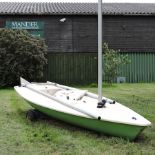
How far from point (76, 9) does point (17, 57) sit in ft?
29.6

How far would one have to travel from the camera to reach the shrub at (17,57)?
22.8 m

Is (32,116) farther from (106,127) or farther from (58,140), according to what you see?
(106,127)

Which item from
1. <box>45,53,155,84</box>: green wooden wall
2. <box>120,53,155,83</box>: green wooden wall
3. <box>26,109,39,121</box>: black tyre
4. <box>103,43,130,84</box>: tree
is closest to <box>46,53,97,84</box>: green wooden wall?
<box>45,53,155,84</box>: green wooden wall

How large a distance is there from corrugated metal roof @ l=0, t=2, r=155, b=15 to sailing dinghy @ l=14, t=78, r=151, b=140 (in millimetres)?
17683

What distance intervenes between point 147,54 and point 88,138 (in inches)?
842

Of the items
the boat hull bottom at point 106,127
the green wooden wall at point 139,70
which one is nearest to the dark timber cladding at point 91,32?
the green wooden wall at point 139,70

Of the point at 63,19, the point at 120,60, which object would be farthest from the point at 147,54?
the point at 63,19

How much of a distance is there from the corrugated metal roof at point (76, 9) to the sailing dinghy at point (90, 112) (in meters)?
17.7

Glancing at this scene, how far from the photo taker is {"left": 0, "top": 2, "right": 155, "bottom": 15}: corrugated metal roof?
96.2 feet

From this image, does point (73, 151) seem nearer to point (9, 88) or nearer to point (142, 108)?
point (142, 108)

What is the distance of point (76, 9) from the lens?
101 ft

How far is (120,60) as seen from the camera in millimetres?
26656

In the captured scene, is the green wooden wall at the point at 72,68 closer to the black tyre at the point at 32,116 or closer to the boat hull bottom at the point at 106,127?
the black tyre at the point at 32,116

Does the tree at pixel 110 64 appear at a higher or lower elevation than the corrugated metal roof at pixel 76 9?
lower
